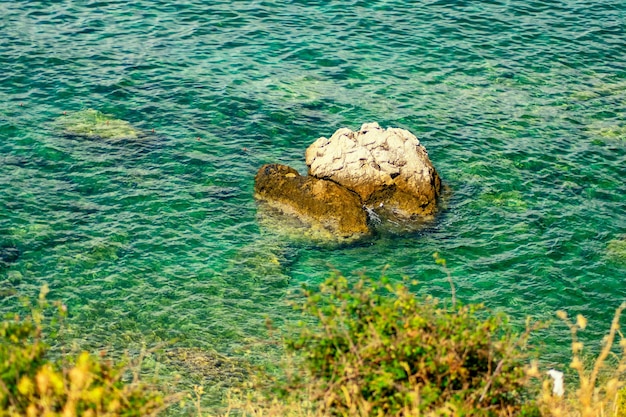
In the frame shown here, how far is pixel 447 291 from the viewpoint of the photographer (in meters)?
25.2

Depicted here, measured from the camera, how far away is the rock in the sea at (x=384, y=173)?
94.1 ft

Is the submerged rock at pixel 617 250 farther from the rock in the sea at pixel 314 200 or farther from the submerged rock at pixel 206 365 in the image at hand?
the submerged rock at pixel 206 365

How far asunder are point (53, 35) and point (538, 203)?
23.8 metres

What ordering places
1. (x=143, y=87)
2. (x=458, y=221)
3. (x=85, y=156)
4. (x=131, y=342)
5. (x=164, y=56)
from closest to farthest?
(x=131, y=342) → (x=458, y=221) → (x=85, y=156) → (x=143, y=87) → (x=164, y=56)

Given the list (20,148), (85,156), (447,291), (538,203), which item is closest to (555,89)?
(538,203)

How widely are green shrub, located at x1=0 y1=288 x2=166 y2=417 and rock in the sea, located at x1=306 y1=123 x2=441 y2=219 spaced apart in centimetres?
1637

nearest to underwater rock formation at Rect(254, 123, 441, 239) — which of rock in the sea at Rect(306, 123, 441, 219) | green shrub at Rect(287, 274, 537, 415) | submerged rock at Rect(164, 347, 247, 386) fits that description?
rock in the sea at Rect(306, 123, 441, 219)

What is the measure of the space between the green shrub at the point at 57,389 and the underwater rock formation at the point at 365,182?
15.3 metres

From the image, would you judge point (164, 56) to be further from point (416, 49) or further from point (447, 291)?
point (447, 291)

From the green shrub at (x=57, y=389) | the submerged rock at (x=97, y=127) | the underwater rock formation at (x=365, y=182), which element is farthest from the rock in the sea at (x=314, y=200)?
the green shrub at (x=57, y=389)

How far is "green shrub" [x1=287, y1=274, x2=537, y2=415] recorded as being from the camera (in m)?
13.7

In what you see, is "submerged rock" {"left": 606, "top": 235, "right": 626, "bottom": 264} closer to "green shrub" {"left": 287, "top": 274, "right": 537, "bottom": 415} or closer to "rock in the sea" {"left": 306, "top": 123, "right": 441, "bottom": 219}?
"rock in the sea" {"left": 306, "top": 123, "right": 441, "bottom": 219}

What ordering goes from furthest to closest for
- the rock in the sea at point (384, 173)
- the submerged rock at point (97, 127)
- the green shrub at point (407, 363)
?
the submerged rock at point (97, 127)
the rock in the sea at point (384, 173)
the green shrub at point (407, 363)

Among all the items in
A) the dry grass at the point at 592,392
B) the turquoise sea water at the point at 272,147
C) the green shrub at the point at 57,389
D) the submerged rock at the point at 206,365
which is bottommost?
the submerged rock at the point at 206,365
